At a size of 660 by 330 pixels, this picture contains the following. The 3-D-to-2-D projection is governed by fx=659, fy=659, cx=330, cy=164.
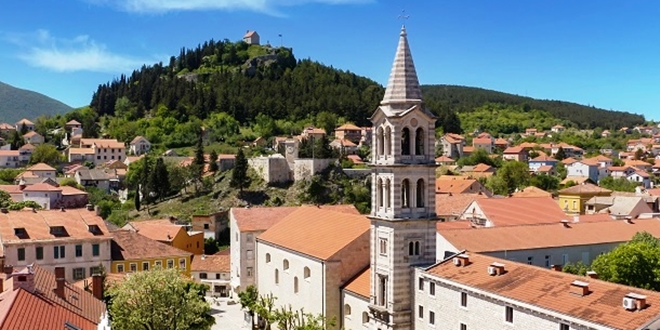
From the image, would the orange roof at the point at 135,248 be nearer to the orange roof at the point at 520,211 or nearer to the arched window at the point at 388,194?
the arched window at the point at 388,194

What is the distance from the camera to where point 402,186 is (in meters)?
35.8

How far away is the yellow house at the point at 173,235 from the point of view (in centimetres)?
6862

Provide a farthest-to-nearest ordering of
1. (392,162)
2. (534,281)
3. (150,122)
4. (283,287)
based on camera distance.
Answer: (150,122) < (283,287) < (392,162) < (534,281)

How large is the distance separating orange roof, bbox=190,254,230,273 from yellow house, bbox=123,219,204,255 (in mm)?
4084

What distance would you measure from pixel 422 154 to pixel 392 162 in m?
1.88

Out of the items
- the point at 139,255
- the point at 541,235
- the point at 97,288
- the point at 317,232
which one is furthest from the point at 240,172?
the point at 97,288

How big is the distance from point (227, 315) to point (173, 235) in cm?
1876

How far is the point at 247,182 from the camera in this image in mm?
102500

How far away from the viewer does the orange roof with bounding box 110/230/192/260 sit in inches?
2106

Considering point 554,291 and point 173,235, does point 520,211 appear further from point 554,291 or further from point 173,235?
point 554,291

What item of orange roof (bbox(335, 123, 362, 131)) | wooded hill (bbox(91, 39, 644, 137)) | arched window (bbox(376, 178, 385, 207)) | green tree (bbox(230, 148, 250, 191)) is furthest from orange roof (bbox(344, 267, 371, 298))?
wooded hill (bbox(91, 39, 644, 137))

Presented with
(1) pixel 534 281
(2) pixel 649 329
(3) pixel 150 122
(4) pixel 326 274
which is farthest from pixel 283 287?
(3) pixel 150 122

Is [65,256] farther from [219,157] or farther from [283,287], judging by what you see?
[219,157]

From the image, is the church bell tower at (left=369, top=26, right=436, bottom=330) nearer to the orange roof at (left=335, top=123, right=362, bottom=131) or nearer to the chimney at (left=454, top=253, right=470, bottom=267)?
the chimney at (left=454, top=253, right=470, bottom=267)
